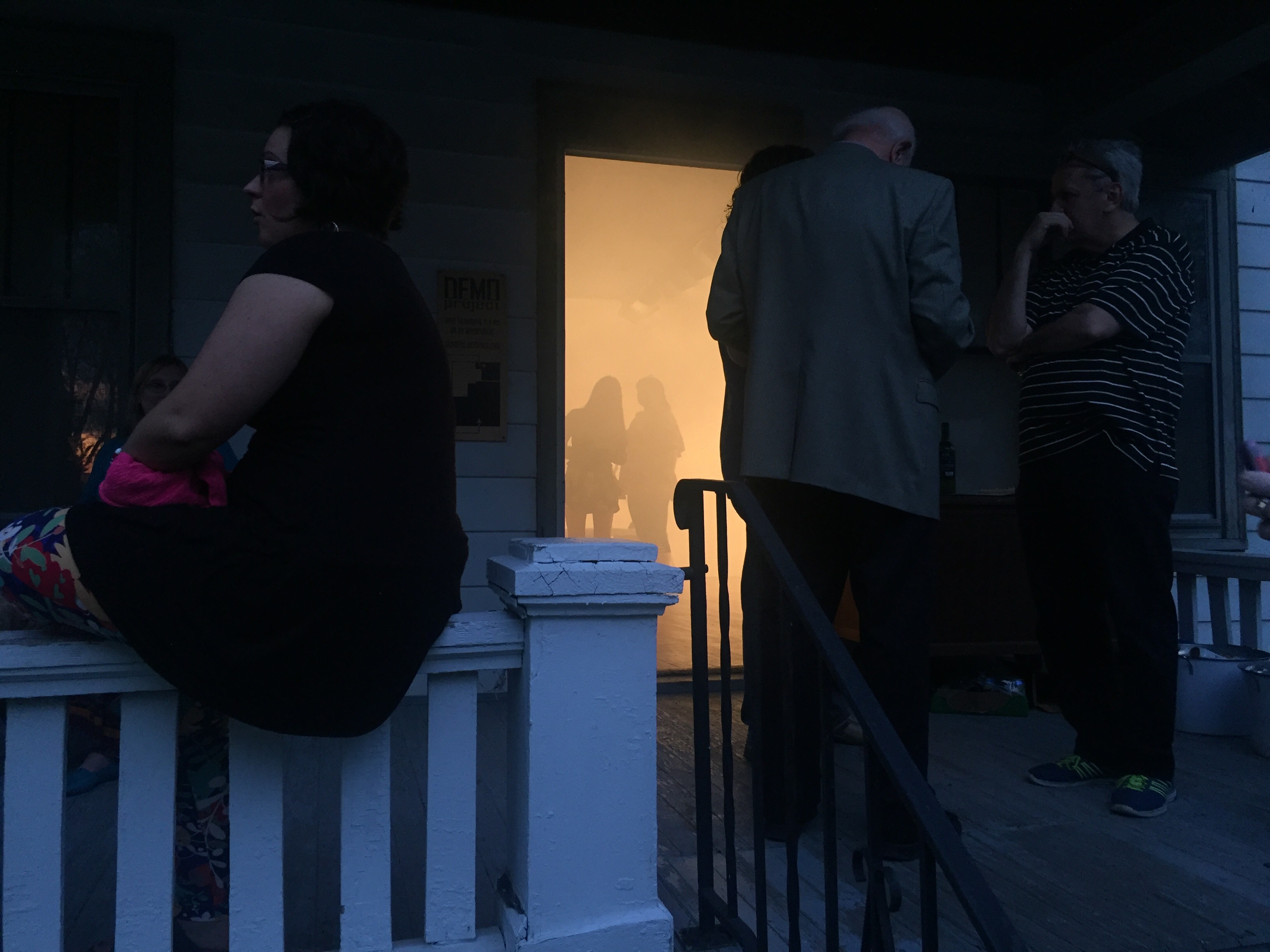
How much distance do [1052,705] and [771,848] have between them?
6.55ft

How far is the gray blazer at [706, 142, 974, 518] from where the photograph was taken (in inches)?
73.5

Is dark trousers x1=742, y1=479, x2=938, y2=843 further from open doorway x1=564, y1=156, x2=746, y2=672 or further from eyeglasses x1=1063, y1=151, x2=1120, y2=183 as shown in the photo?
open doorway x1=564, y1=156, x2=746, y2=672

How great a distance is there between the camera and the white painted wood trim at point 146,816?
1188 mm

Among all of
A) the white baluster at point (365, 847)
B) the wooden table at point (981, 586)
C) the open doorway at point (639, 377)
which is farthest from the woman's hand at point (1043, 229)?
the open doorway at point (639, 377)

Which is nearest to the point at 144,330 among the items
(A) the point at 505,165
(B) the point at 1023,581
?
(A) the point at 505,165

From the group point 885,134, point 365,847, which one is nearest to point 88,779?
point 365,847

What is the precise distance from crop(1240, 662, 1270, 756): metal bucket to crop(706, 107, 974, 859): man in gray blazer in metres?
1.62

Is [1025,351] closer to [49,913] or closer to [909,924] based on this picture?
[909,924]

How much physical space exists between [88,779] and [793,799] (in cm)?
192

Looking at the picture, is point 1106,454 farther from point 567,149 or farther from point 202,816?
point 567,149

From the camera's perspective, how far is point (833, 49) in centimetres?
377

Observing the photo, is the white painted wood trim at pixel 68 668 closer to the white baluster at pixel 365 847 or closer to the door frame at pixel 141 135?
the white baluster at pixel 365 847

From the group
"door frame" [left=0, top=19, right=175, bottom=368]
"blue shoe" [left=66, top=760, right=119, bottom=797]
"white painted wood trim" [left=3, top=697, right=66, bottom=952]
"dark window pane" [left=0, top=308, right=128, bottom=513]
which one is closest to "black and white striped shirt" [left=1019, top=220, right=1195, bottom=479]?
"white painted wood trim" [left=3, top=697, right=66, bottom=952]

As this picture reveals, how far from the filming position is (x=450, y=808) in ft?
4.34
